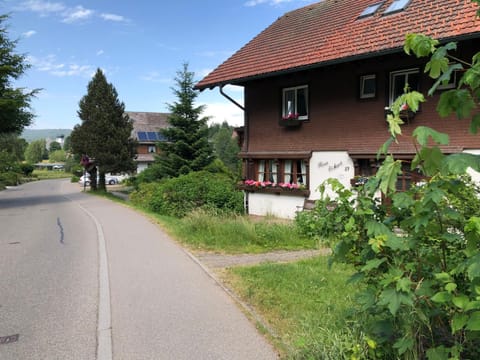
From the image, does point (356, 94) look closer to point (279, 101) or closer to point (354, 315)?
point (279, 101)

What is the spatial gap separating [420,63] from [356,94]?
7.55 ft

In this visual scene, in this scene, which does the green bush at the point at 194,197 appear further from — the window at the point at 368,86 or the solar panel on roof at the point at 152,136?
the solar panel on roof at the point at 152,136

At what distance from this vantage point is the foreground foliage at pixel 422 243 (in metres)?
2.49

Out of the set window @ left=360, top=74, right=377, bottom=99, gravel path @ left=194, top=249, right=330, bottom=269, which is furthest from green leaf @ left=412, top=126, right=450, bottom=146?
window @ left=360, top=74, right=377, bottom=99

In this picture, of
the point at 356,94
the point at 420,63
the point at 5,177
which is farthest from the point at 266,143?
the point at 5,177

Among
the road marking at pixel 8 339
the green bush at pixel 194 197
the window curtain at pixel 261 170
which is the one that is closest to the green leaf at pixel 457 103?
the road marking at pixel 8 339

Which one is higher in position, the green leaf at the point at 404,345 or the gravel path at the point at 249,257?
the green leaf at the point at 404,345

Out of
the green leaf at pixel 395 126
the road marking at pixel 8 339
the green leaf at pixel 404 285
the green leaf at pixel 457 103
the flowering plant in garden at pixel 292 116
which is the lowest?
the road marking at pixel 8 339

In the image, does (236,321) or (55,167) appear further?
(55,167)

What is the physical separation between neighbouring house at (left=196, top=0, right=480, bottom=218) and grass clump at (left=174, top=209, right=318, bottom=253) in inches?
160

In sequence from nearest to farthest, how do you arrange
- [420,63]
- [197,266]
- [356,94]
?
[197,266]
[420,63]
[356,94]

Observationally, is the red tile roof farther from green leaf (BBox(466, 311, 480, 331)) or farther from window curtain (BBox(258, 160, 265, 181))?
green leaf (BBox(466, 311, 480, 331))

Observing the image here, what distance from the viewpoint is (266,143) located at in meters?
17.7

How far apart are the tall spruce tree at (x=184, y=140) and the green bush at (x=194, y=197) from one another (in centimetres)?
750
